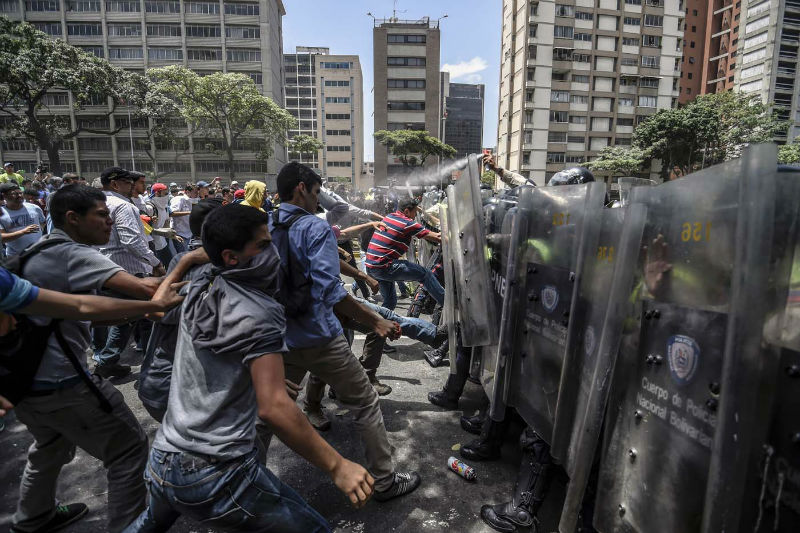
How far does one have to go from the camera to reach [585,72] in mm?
51938

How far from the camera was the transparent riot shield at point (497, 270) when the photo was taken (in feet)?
9.06

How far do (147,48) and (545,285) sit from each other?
62.1m

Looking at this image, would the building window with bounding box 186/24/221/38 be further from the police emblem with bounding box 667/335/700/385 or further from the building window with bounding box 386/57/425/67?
the police emblem with bounding box 667/335/700/385

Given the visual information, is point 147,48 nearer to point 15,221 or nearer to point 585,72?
point 585,72

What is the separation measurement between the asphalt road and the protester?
10.7ft

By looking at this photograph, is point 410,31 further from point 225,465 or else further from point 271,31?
point 225,465

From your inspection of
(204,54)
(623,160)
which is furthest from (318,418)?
(204,54)

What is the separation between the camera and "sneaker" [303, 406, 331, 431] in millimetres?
3383

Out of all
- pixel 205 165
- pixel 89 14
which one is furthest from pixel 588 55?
pixel 89 14

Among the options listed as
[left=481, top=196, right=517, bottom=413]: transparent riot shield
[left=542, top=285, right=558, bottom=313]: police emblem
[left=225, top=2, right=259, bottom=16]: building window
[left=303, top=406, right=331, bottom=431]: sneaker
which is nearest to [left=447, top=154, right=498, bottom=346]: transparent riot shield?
[left=481, top=196, right=517, bottom=413]: transparent riot shield

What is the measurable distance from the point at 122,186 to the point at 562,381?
4.91m

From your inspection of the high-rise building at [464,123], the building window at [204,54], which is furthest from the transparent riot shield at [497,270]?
the high-rise building at [464,123]

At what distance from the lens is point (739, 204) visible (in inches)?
43.7

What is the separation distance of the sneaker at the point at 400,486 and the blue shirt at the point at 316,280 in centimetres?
98
